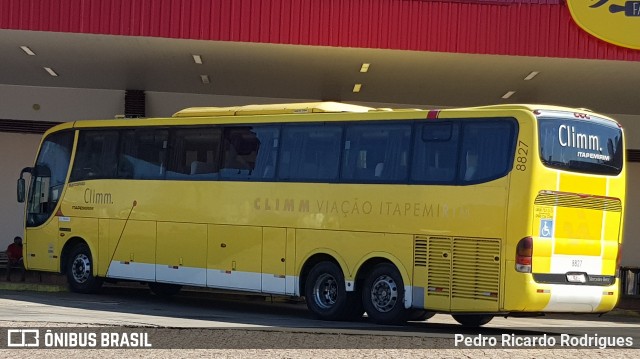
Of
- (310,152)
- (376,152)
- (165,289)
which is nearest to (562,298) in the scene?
(376,152)

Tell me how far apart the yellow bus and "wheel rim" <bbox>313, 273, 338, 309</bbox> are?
0.07 ft

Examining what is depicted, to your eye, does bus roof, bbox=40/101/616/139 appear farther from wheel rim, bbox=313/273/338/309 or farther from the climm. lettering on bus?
wheel rim, bbox=313/273/338/309

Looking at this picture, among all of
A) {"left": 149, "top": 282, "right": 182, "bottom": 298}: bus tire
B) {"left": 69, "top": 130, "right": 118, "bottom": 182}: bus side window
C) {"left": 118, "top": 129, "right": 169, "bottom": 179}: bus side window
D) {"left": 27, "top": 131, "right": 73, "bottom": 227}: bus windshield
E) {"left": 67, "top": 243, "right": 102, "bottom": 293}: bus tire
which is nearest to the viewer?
{"left": 118, "top": 129, "right": 169, "bottom": 179}: bus side window

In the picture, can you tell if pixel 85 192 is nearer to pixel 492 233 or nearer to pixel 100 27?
pixel 100 27

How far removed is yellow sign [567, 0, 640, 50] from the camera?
2334 cm

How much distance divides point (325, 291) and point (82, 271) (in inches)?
250

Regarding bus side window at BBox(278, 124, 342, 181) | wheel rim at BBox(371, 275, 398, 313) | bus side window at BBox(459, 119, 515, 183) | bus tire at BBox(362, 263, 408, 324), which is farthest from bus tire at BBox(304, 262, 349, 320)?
bus side window at BBox(459, 119, 515, 183)

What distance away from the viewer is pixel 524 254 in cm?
1681

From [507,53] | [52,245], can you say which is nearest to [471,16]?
[507,53]

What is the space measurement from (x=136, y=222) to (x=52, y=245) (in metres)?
2.64

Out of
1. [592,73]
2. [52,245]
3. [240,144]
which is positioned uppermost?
[592,73]

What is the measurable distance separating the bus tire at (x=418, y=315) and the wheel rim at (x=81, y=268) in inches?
279

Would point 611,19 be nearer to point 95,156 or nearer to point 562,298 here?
point 562,298

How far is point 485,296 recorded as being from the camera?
56.2ft
